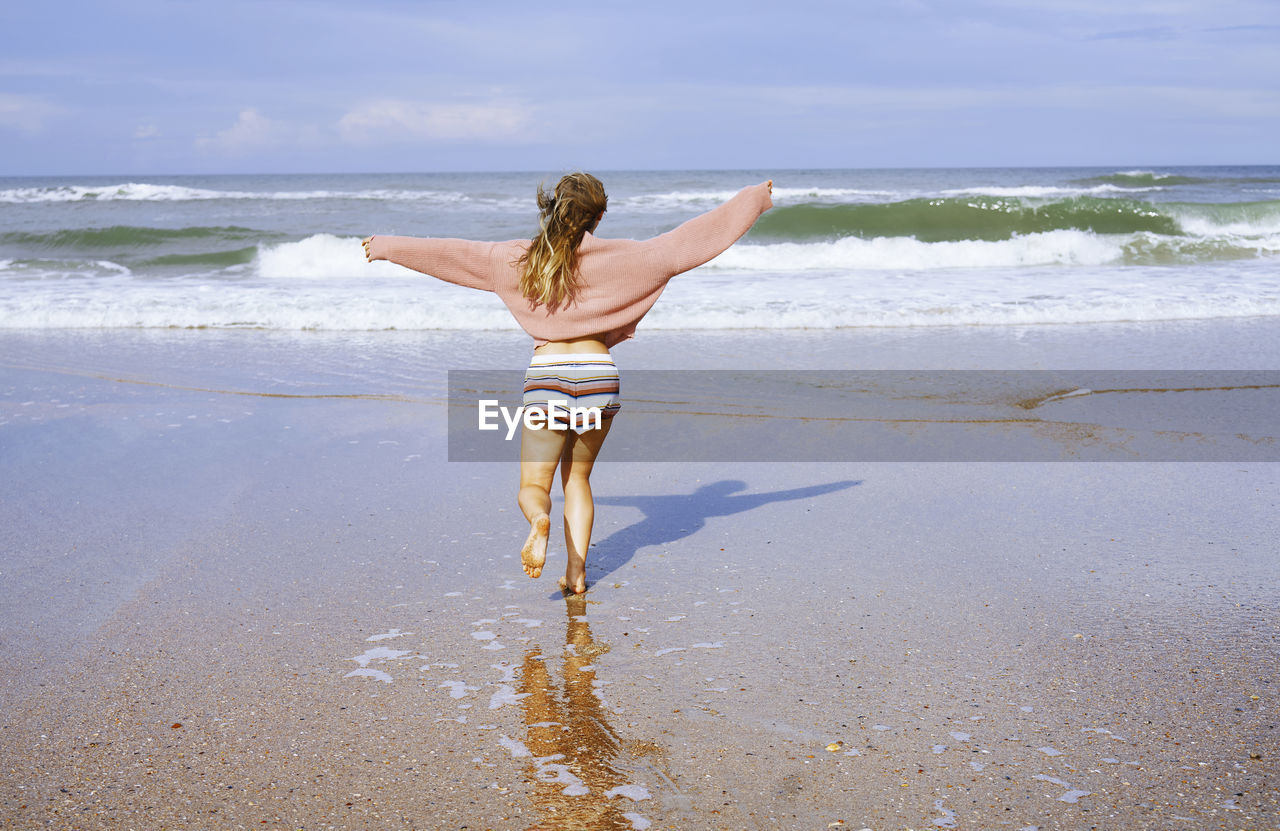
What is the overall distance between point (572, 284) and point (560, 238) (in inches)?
6.4

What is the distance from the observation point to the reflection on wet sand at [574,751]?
7.36ft

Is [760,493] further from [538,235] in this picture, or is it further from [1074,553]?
[538,235]

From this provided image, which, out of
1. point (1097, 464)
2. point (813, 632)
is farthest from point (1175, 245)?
point (813, 632)

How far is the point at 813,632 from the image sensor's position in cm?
328

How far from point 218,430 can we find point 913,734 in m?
4.81

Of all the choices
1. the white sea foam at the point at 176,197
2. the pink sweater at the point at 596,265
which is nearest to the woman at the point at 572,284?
the pink sweater at the point at 596,265

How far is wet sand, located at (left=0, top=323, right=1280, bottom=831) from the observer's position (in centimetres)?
233

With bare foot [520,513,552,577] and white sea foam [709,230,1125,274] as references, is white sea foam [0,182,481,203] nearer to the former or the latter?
white sea foam [709,230,1125,274]

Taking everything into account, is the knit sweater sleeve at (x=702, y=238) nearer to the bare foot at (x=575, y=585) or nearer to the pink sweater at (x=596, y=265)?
the pink sweater at (x=596, y=265)

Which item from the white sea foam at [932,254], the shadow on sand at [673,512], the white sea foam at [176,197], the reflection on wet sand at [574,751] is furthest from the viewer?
the white sea foam at [176,197]

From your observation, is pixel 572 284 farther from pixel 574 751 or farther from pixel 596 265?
pixel 574 751

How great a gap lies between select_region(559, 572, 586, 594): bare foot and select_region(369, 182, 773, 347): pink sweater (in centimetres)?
85

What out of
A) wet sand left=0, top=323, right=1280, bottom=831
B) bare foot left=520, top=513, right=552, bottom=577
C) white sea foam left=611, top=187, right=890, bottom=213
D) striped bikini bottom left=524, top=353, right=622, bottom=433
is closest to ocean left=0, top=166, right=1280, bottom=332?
white sea foam left=611, top=187, right=890, bottom=213

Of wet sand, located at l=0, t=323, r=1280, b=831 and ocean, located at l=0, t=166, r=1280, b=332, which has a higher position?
ocean, located at l=0, t=166, r=1280, b=332
